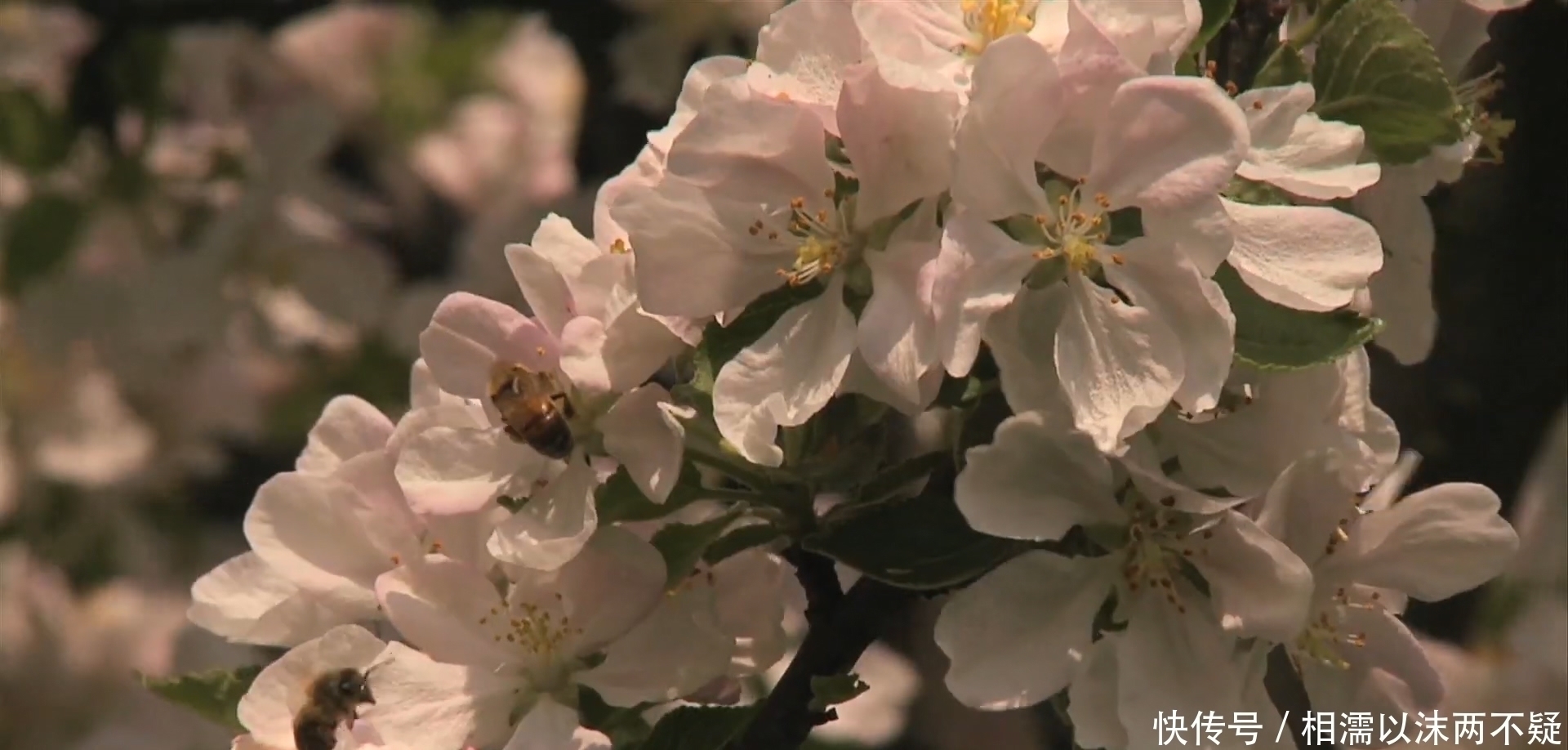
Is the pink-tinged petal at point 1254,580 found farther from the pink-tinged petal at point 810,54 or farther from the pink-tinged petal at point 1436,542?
the pink-tinged petal at point 810,54

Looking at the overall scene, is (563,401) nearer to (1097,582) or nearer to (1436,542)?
(1097,582)

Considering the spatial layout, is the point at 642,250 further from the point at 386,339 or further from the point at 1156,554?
the point at 386,339

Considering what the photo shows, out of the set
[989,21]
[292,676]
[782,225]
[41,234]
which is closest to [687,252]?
[782,225]

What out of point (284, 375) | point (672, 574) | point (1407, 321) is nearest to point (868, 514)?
point (672, 574)

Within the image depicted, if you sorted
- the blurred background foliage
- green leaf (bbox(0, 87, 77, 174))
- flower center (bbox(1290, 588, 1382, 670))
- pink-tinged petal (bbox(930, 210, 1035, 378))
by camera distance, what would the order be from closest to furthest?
pink-tinged petal (bbox(930, 210, 1035, 378)) < flower center (bbox(1290, 588, 1382, 670)) < the blurred background foliage < green leaf (bbox(0, 87, 77, 174))

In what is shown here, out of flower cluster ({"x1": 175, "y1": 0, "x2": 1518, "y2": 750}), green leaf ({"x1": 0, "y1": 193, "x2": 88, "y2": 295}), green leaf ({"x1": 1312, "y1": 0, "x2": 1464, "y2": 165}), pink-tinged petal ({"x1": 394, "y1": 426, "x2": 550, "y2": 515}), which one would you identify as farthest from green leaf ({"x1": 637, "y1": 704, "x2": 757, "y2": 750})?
green leaf ({"x1": 0, "y1": 193, "x2": 88, "y2": 295})

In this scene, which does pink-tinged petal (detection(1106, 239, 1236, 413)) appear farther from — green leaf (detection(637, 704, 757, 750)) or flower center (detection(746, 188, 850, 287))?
green leaf (detection(637, 704, 757, 750))

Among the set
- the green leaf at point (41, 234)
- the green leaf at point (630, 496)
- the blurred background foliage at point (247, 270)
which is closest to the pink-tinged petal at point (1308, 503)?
the green leaf at point (630, 496)
